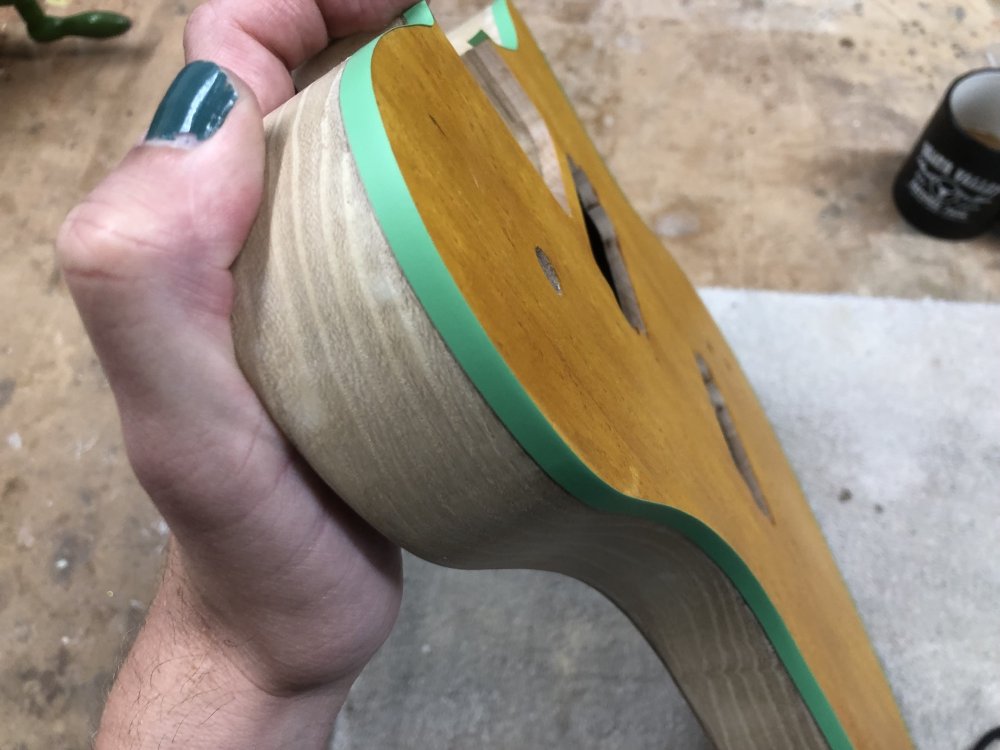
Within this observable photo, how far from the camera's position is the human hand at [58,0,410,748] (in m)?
0.30

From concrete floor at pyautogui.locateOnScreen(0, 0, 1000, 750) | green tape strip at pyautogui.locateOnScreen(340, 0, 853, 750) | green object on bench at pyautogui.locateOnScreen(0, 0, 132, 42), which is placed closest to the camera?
green tape strip at pyautogui.locateOnScreen(340, 0, 853, 750)

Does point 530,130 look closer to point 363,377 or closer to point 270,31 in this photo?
point 270,31

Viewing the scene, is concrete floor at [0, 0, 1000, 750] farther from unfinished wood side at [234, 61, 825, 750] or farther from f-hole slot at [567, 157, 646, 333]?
unfinished wood side at [234, 61, 825, 750]

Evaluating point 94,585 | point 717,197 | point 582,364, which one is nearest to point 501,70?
point 582,364

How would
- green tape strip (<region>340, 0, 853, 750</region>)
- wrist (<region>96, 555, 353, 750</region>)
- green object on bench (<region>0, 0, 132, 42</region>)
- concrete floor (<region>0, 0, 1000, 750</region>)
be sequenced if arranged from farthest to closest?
green object on bench (<region>0, 0, 132, 42</region>)
concrete floor (<region>0, 0, 1000, 750</region>)
wrist (<region>96, 555, 353, 750</region>)
green tape strip (<region>340, 0, 853, 750</region>)

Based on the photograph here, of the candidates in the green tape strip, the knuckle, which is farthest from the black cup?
the knuckle

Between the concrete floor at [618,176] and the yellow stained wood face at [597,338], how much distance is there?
0.34 meters

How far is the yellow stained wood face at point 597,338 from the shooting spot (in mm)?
287

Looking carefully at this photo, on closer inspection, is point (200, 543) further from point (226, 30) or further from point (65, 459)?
point (65, 459)

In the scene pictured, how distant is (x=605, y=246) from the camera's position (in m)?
0.55

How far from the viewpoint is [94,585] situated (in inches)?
30.5

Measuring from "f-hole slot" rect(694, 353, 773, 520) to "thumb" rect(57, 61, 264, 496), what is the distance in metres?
0.38

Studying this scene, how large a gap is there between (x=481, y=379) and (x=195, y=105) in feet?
0.56

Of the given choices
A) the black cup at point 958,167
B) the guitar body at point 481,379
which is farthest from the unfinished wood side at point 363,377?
the black cup at point 958,167
